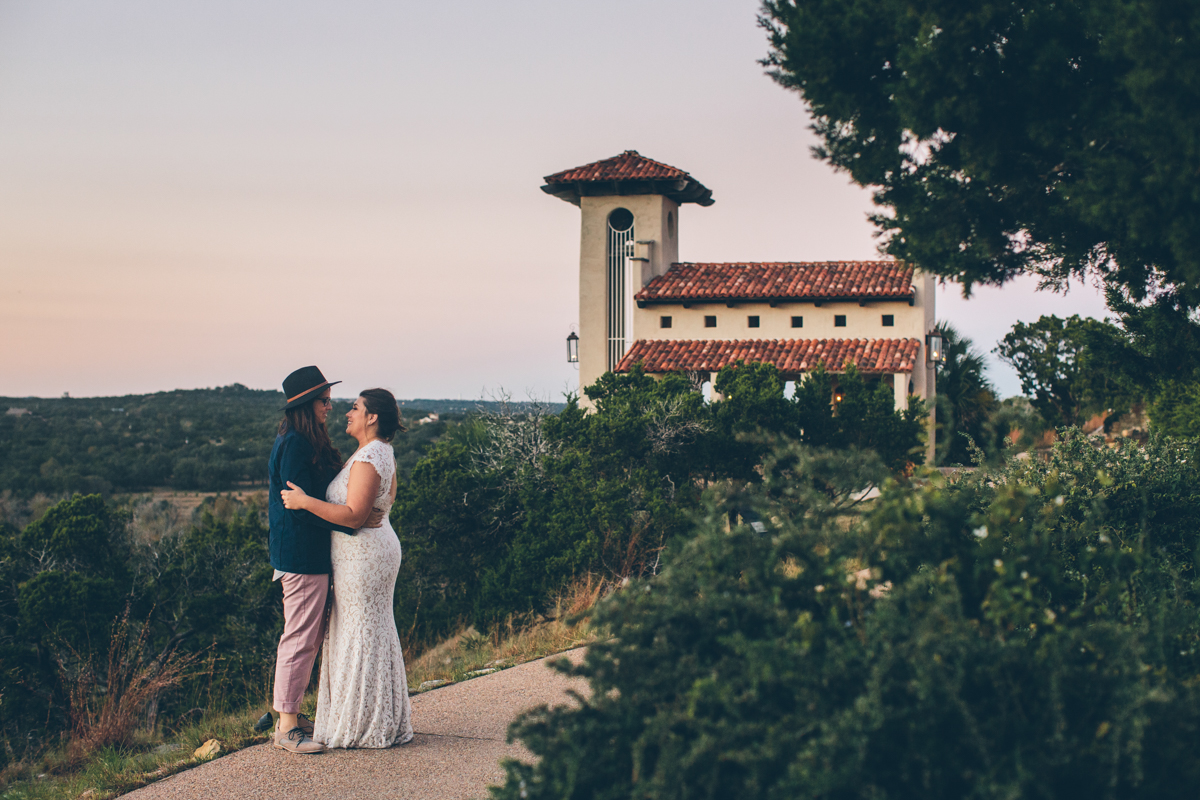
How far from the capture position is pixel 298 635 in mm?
4625

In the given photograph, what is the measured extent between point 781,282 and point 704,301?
6.64 feet

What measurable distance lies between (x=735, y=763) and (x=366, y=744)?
8.65 ft

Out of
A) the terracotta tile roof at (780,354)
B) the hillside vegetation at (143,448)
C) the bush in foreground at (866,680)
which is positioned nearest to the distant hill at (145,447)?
the hillside vegetation at (143,448)

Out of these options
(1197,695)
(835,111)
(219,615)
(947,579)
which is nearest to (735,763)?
(947,579)

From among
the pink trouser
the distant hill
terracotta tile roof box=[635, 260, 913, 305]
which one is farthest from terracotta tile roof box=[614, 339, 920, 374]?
the pink trouser

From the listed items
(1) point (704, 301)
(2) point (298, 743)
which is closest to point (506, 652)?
(2) point (298, 743)

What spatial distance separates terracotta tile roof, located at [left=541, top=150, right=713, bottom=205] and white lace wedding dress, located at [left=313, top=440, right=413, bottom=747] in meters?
20.1

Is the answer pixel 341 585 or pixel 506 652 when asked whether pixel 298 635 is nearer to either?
pixel 341 585

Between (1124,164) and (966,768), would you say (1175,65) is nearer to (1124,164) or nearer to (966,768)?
(1124,164)

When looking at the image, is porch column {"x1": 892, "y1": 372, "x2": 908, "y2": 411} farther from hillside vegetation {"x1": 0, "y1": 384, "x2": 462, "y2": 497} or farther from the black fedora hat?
the black fedora hat

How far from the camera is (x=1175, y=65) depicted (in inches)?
150

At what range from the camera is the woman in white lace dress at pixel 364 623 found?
4.63 m

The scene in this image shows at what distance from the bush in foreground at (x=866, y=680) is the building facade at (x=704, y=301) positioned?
18213 millimetres

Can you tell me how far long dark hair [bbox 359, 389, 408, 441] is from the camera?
4742 mm
